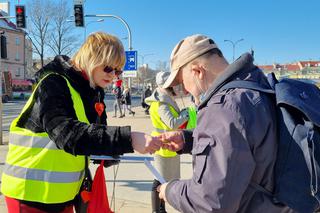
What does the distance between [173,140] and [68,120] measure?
1.93ft

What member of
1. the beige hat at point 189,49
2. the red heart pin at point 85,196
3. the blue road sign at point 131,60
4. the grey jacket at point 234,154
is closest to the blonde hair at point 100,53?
the beige hat at point 189,49

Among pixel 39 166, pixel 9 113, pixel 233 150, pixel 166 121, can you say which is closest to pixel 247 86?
pixel 233 150

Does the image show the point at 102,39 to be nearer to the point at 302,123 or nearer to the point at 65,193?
the point at 65,193

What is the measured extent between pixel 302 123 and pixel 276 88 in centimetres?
18

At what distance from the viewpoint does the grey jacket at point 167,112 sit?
399cm

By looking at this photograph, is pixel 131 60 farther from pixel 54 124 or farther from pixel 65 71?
pixel 54 124

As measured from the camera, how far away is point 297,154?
1430 millimetres

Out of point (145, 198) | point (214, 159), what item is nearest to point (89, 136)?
point (214, 159)

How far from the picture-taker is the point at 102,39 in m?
2.14

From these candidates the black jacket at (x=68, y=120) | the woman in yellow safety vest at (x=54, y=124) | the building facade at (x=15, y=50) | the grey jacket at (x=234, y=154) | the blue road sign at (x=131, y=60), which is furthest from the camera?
the building facade at (x=15, y=50)

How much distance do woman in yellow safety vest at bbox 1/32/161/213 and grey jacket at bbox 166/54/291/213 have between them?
1.60 feet

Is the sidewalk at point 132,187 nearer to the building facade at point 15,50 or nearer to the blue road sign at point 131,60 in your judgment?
the blue road sign at point 131,60

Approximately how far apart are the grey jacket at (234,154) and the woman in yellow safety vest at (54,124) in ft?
1.60

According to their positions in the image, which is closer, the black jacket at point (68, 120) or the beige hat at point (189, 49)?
the beige hat at point (189, 49)
